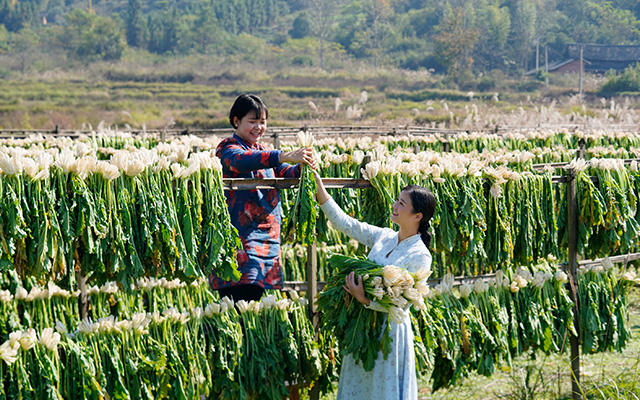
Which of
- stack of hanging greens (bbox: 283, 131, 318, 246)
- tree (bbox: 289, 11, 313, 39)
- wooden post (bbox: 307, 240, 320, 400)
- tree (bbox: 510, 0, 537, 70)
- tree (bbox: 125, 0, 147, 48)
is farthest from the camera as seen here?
tree (bbox: 289, 11, 313, 39)

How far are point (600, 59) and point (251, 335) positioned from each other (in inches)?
2020

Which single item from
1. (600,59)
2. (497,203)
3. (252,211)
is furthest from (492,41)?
(252,211)

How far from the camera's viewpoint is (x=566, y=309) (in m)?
4.73

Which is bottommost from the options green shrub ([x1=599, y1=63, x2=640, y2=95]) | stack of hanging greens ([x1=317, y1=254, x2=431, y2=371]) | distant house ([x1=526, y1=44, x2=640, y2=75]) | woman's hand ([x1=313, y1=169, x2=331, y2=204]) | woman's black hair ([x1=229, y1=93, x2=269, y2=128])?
stack of hanging greens ([x1=317, y1=254, x2=431, y2=371])

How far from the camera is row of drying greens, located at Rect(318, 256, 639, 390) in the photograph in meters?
3.31

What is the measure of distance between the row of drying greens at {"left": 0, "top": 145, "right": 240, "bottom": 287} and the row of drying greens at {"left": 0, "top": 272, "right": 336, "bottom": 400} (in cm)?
27

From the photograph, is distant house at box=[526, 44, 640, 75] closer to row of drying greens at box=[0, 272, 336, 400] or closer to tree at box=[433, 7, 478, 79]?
tree at box=[433, 7, 478, 79]

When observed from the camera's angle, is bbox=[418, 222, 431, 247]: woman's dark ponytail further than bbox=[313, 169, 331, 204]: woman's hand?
No

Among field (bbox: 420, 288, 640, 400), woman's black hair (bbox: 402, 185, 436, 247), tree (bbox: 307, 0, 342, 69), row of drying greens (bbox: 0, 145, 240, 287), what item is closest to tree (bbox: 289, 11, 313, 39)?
tree (bbox: 307, 0, 342, 69)

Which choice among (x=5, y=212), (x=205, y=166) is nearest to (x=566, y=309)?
(x=205, y=166)

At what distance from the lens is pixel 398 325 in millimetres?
3371

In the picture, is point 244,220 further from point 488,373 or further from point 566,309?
point 566,309

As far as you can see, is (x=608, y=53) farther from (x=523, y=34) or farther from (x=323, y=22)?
(x=323, y=22)

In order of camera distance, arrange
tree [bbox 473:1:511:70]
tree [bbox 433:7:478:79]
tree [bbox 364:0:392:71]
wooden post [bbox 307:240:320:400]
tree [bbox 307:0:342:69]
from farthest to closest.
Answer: tree [bbox 307:0:342:69] < tree [bbox 364:0:392:71] < tree [bbox 473:1:511:70] < tree [bbox 433:7:478:79] < wooden post [bbox 307:240:320:400]
